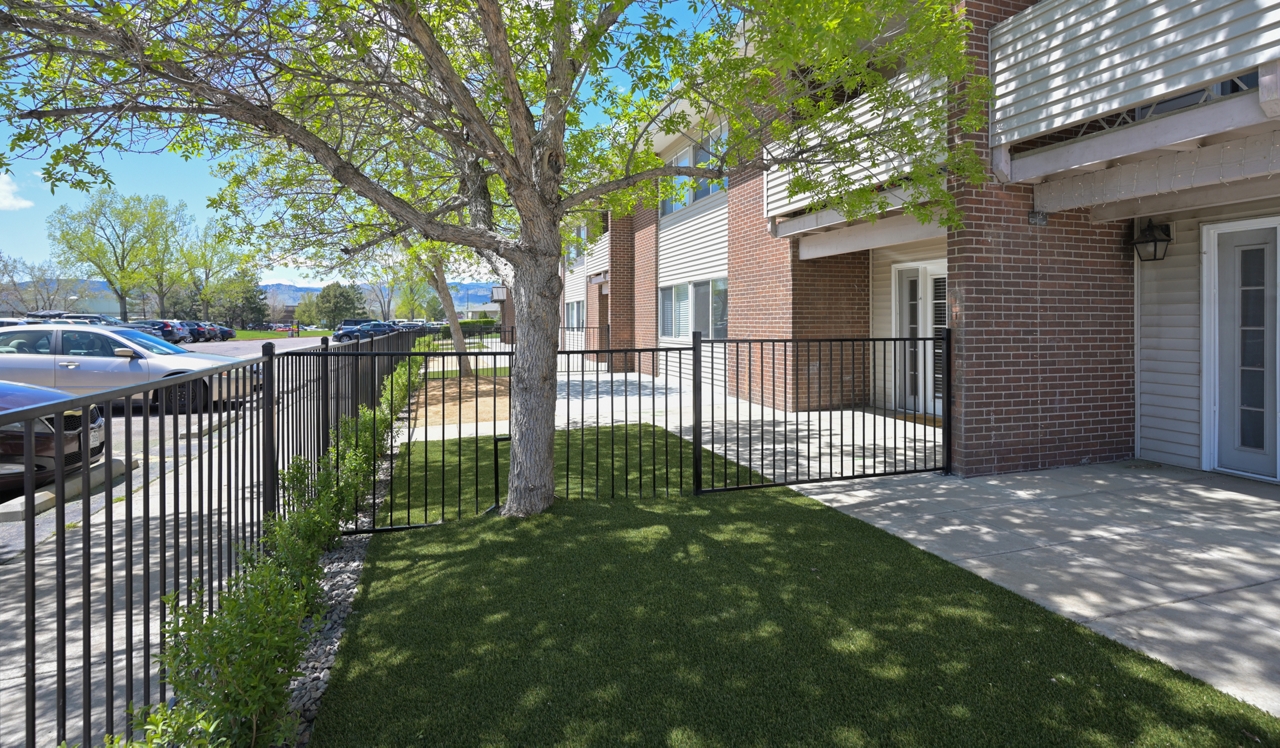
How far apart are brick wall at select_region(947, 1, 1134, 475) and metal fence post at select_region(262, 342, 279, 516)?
610 cm

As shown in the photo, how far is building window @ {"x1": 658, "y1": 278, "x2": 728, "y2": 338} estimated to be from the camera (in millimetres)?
14320

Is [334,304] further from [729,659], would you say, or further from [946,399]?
[729,659]

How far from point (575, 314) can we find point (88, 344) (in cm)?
1782

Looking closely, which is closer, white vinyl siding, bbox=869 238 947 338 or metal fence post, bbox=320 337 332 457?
metal fence post, bbox=320 337 332 457

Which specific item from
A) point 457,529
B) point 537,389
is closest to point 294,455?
point 457,529

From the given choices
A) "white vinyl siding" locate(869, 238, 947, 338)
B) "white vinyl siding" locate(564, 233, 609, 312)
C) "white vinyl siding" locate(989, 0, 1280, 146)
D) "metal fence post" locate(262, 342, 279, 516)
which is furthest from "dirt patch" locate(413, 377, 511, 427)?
"white vinyl siding" locate(989, 0, 1280, 146)

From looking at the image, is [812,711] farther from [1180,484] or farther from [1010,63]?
[1010,63]

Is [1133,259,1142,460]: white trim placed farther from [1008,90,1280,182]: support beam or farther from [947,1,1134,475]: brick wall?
[1008,90,1280,182]: support beam

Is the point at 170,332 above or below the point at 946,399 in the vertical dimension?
above

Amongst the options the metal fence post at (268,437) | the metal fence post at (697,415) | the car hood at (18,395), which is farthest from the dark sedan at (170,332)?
the metal fence post at (697,415)

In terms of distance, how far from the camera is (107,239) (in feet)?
149

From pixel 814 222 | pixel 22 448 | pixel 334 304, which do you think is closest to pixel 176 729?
pixel 22 448

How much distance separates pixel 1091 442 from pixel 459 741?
7.45 metres

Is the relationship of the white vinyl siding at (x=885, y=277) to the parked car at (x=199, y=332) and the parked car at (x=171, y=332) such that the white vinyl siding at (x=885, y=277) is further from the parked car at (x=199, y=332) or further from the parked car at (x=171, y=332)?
the parked car at (x=199, y=332)
